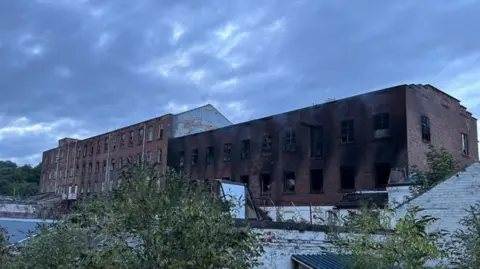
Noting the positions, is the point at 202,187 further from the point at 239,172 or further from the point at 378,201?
the point at 239,172

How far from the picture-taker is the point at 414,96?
110 ft

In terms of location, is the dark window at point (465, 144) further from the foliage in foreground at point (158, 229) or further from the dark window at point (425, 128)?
the foliage in foreground at point (158, 229)

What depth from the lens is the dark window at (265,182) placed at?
41.0 metres

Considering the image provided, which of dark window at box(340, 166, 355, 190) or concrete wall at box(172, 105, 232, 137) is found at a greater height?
concrete wall at box(172, 105, 232, 137)

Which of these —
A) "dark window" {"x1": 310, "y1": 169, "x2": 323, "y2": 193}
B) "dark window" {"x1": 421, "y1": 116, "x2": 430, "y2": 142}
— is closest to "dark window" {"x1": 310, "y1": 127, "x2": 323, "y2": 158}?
"dark window" {"x1": 310, "y1": 169, "x2": 323, "y2": 193}

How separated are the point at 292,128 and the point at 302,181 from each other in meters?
4.60

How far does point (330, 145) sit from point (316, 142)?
1.55 meters

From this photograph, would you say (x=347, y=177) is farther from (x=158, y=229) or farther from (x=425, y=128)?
(x=158, y=229)

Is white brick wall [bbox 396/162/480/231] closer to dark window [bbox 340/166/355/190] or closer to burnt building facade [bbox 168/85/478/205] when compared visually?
burnt building facade [bbox 168/85/478/205]

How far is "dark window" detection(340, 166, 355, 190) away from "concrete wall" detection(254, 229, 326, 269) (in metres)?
21.8

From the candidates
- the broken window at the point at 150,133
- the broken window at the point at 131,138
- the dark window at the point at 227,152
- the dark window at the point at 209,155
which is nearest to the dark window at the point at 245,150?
the dark window at the point at 227,152

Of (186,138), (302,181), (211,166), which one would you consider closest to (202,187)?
(302,181)

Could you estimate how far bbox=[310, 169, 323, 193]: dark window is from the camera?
1460 inches

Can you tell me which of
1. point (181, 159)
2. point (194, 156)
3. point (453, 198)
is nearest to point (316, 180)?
point (194, 156)
